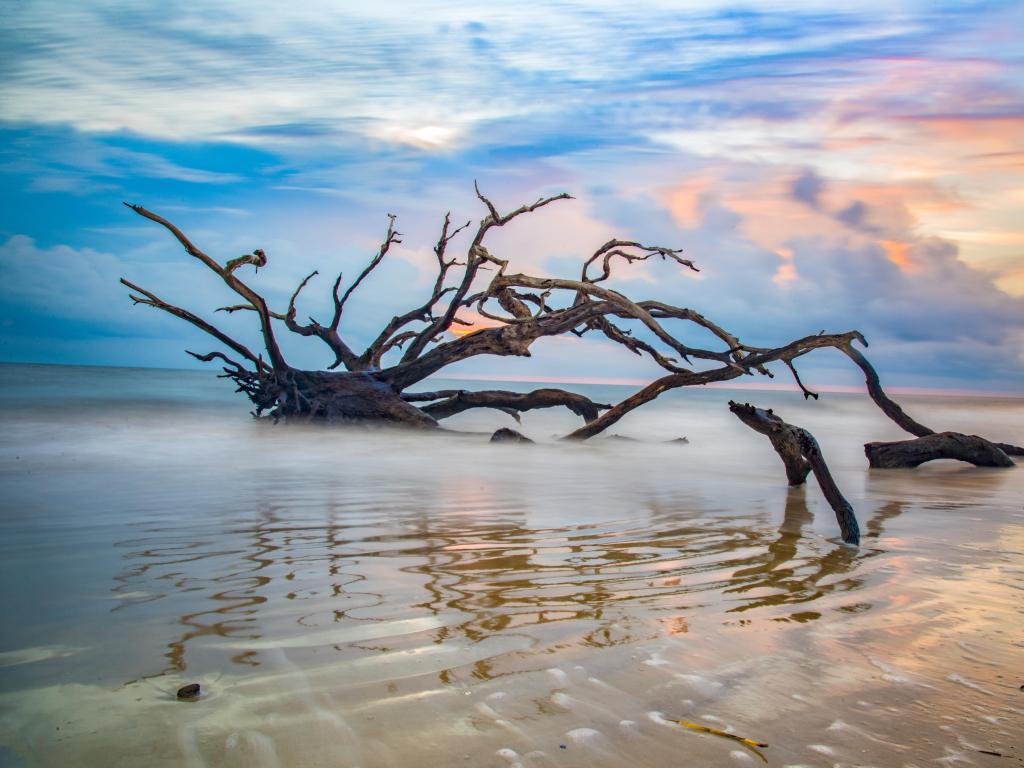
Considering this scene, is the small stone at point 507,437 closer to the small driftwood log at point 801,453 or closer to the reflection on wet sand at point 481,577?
the small driftwood log at point 801,453

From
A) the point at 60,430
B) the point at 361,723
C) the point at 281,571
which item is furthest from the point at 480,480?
the point at 60,430

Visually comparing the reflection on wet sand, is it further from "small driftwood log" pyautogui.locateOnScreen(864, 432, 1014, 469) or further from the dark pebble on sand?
"small driftwood log" pyautogui.locateOnScreen(864, 432, 1014, 469)

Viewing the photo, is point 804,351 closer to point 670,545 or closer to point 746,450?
point 746,450

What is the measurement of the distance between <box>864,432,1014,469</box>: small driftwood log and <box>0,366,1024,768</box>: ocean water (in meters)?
Result: 3.41

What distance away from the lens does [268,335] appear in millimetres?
11594

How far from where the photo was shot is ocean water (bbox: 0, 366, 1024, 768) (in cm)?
173

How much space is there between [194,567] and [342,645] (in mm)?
1307

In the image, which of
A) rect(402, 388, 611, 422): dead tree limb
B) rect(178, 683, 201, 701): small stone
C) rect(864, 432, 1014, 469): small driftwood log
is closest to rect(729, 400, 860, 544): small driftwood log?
rect(864, 432, 1014, 469): small driftwood log

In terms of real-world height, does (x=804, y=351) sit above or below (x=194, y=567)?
above

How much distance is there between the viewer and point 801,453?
5.87 metres

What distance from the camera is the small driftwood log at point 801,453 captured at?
4.27 m

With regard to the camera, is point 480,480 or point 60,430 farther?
point 60,430

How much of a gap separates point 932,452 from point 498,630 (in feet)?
26.7

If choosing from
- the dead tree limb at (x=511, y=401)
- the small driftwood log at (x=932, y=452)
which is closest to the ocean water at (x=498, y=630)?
the small driftwood log at (x=932, y=452)
